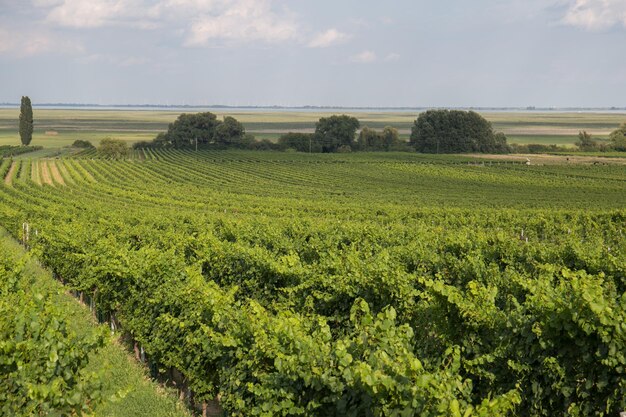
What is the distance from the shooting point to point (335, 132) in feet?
459

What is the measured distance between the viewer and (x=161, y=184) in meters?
75.7

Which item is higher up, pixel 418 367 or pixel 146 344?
pixel 418 367

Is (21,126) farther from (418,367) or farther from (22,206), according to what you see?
(418,367)

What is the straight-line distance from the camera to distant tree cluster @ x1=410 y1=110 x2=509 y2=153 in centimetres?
13625

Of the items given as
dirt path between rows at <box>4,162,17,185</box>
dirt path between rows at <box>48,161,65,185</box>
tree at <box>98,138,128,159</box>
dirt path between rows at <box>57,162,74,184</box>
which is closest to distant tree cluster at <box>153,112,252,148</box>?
tree at <box>98,138,128,159</box>

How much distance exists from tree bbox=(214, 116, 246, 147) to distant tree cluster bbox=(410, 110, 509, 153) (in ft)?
110

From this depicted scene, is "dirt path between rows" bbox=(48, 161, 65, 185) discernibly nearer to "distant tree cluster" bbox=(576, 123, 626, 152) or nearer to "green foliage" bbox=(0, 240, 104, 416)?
Answer: "green foliage" bbox=(0, 240, 104, 416)

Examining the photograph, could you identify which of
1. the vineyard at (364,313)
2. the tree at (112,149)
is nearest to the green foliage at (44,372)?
the vineyard at (364,313)

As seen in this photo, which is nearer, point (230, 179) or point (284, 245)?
point (284, 245)

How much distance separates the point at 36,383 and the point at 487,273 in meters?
11.1

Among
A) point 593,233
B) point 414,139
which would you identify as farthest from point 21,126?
point 593,233

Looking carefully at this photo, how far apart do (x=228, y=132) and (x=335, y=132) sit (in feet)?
67.1

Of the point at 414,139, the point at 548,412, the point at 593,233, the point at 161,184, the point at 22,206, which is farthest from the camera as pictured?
the point at 414,139

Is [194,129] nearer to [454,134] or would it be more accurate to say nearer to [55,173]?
[454,134]
